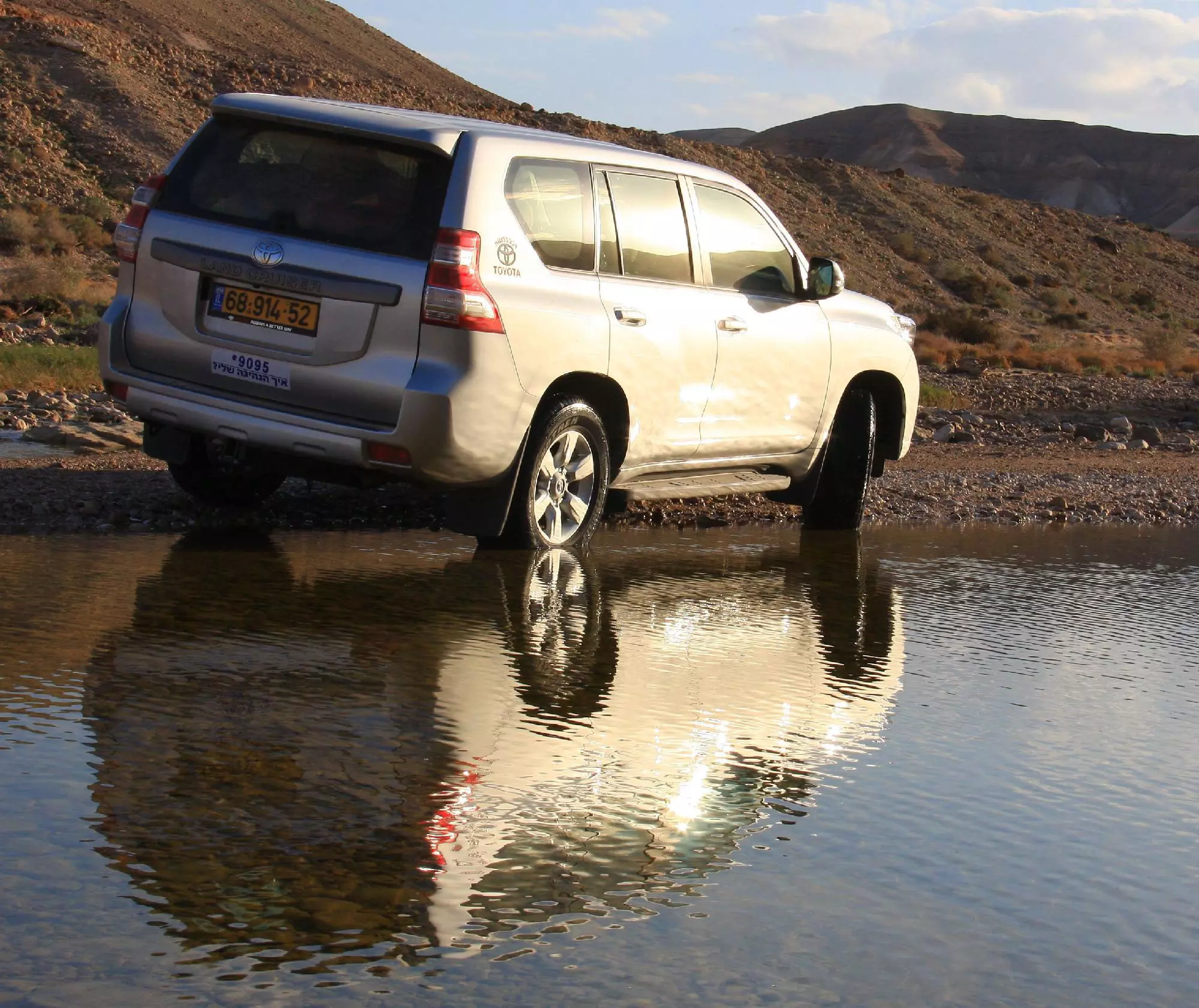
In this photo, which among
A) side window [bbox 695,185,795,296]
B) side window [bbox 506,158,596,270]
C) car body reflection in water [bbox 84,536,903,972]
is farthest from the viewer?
side window [bbox 695,185,795,296]

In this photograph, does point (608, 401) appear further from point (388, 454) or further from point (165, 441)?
point (165, 441)

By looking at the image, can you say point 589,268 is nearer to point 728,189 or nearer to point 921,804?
point 728,189

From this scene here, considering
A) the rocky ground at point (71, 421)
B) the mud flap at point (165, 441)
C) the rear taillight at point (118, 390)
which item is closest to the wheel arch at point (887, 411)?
the mud flap at point (165, 441)

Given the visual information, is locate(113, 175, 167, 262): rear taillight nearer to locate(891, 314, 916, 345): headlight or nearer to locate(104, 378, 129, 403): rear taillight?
locate(104, 378, 129, 403): rear taillight

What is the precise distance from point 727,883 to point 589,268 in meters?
5.07

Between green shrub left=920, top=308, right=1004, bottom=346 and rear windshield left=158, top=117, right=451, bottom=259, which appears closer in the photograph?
rear windshield left=158, top=117, right=451, bottom=259

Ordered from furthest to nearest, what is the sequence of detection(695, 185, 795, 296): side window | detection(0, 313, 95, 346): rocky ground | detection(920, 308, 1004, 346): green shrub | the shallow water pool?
detection(920, 308, 1004, 346): green shrub
detection(0, 313, 95, 346): rocky ground
detection(695, 185, 795, 296): side window
the shallow water pool

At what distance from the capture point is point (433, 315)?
796 cm

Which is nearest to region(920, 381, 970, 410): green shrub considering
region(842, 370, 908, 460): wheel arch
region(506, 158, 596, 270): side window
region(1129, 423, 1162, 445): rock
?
region(1129, 423, 1162, 445): rock

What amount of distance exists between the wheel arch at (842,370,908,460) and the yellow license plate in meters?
4.13

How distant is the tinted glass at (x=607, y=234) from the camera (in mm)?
8961

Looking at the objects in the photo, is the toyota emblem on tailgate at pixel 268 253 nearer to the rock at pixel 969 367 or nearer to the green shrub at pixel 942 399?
the green shrub at pixel 942 399

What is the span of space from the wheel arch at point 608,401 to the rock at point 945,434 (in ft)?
29.2

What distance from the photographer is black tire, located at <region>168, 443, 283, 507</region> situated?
939cm
